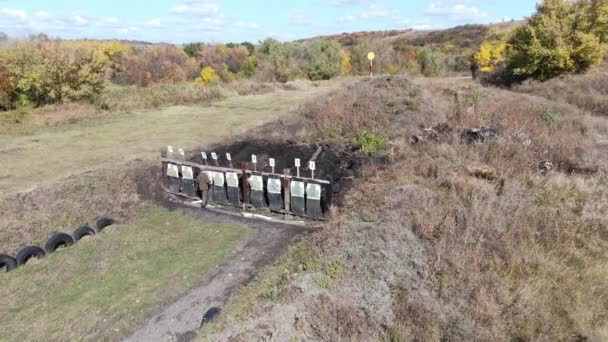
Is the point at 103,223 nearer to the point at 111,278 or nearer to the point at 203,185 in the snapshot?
the point at 203,185

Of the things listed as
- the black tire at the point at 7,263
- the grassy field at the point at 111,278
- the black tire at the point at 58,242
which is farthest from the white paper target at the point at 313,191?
the black tire at the point at 7,263

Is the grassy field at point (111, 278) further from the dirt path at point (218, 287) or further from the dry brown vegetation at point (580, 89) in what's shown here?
the dry brown vegetation at point (580, 89)

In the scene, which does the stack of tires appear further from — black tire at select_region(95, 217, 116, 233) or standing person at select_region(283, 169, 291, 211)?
standing person at select_region(283, 169, 291, 211)

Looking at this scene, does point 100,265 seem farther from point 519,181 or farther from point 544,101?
point 544,101

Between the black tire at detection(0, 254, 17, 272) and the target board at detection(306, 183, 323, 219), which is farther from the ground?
the target board at detection(306, 183, 323, 219)

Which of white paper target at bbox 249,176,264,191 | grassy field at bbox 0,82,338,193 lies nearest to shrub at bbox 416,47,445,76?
grassy field at bbox 0,82,338,193

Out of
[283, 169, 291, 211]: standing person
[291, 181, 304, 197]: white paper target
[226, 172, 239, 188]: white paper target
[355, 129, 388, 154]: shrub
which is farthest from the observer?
[355, 129, 388, 154]: shrub
